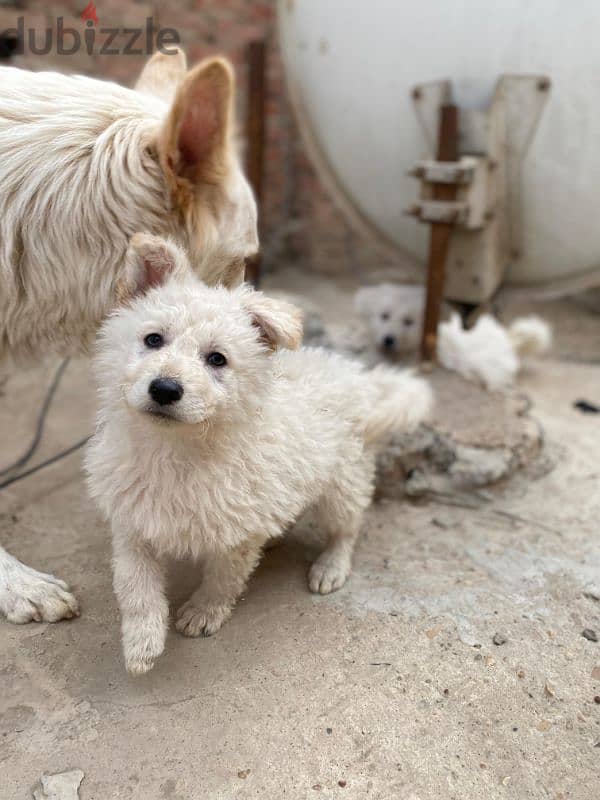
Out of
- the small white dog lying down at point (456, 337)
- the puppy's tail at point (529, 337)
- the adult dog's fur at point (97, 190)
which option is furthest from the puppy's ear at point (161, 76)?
the puppy's tail at point (529, 337)

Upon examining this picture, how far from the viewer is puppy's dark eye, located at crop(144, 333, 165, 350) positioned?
1737mm

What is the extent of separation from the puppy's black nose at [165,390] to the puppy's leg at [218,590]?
61cm

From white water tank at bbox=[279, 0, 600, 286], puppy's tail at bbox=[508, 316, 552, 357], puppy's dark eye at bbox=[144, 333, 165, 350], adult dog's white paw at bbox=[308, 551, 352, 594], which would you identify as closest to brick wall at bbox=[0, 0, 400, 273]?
white water tank at bbox=[279, 0, 600, 286]

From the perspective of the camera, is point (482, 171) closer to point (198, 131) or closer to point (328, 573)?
point (198, 131)

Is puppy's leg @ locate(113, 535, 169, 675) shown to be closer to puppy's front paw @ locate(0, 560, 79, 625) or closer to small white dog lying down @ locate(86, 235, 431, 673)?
small white dog lying down @ locate(86, 235, 431, 673)

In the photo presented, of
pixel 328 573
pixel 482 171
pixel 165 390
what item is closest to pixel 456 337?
pixel 482 171

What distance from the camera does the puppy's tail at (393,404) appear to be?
2.47 m

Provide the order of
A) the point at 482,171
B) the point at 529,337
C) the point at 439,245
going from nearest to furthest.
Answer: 1. the point at 482,171
2. the point at 439,245
3. the point at 529,337

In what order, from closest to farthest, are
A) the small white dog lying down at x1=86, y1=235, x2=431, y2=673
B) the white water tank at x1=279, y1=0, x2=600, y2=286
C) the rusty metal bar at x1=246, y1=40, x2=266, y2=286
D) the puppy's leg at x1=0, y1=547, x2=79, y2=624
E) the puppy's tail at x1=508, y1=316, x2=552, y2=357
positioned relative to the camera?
the small white dog lying down at x1=86, y1=235, x2=431, y2=673 → the puppy's leg at x1=0, y1=547, x2=79, y2=624 → the white water tank at x1=279, y1=0, x2=600, y2=286 → the rusty metal bar at x1=246, y1=40, x2=266, y2=286 → the puppy's tail at x1=508, y1=316, x2=552, y2=357

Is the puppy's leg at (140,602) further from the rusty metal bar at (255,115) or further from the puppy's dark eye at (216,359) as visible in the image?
the rusty metal bar at (255,115)

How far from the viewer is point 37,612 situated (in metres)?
2.19

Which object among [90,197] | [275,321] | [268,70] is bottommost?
[275,321]

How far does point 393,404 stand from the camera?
2506 mm

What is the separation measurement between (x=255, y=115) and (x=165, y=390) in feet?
10.5
